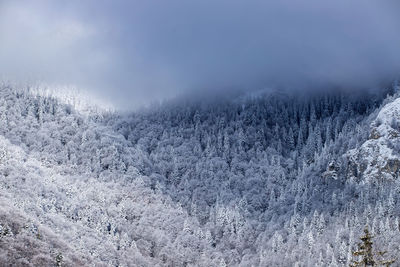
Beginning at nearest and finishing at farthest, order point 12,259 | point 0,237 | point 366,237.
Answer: point 366,237 < point 12,259 < point 0,237

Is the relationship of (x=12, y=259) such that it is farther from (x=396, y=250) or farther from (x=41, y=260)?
(x=396, y=250)

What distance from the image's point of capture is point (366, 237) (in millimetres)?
40281

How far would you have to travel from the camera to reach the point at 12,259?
184m

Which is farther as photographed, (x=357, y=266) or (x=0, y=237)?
(x=0, y=237)

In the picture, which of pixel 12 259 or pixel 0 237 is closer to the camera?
pixel 12 259

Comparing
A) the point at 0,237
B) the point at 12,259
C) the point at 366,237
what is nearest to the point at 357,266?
the point at 366,237

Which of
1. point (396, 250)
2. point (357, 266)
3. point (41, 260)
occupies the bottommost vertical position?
point (396, 250)

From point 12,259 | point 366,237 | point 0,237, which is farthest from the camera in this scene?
point 0,237

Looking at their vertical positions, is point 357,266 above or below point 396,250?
above

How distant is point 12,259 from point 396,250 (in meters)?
131

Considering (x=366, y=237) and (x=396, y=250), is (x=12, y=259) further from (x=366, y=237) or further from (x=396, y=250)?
(x=366, y=237)

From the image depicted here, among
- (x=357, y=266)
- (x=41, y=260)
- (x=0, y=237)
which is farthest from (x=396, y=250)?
(x=357, y=266)

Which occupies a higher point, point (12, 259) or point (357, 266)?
point (357, 266)

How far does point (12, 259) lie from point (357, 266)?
163781mm
